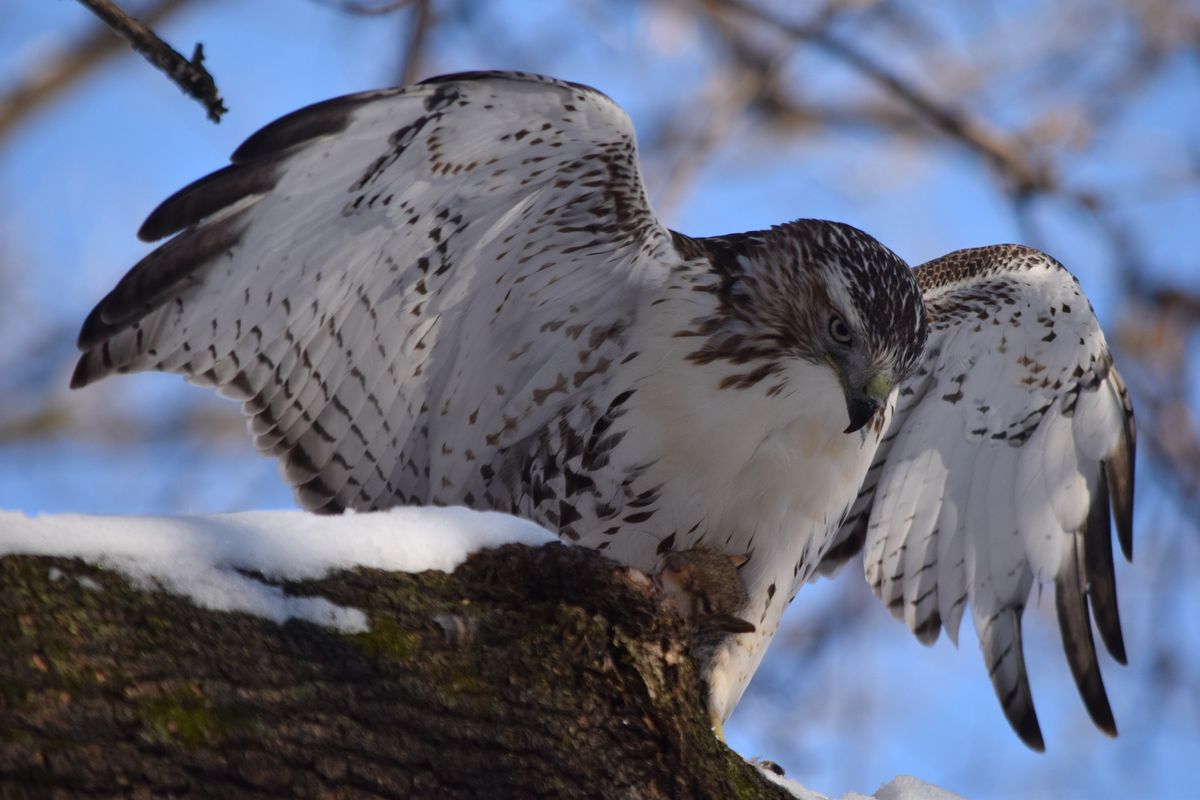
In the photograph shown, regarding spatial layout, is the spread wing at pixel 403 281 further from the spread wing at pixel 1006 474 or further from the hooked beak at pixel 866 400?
the spread wing at pixel 1006 474

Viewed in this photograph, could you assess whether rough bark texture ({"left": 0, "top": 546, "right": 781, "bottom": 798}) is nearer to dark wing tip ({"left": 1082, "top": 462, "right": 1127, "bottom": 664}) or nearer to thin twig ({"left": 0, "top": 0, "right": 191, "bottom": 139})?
dark wing tip ({"left": 1082, "top": 462, "right": 1127, "bottom": 664})

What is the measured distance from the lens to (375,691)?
2121 millimetres

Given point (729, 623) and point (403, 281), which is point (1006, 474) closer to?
point (729, 623)

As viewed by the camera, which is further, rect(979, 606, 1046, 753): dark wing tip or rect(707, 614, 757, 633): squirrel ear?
rect(979, 606, 1046, 753): dark wing tip

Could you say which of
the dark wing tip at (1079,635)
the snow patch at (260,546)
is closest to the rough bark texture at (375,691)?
the snow patch at (260,546)

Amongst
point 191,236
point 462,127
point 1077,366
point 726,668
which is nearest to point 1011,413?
point 1077,366

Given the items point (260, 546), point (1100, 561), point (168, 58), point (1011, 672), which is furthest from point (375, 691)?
point (1100, 561)

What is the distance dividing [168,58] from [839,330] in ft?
7.29

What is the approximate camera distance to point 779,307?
402cm

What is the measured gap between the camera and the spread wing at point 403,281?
3471 millimetres

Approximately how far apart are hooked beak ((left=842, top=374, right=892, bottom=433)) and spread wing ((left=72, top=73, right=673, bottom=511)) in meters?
0.74

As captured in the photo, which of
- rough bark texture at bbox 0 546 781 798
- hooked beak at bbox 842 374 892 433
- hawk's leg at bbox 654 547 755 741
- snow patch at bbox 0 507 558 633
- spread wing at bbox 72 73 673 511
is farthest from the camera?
hooked beak at bbox 842 374 892 433

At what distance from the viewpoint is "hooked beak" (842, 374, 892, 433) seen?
3773 millimetres

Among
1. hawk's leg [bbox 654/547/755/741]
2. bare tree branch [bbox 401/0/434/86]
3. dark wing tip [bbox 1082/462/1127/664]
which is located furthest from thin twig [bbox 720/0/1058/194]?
hawk's leg [bbox 654/547/755/741]
